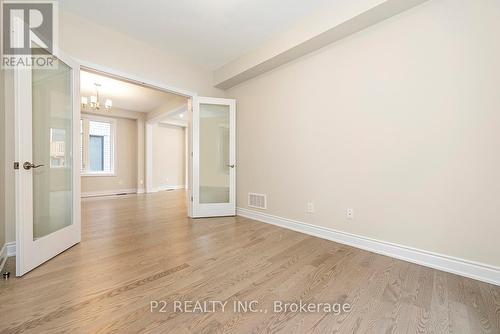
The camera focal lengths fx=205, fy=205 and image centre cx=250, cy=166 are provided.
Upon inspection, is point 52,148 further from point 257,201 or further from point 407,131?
point 407,131

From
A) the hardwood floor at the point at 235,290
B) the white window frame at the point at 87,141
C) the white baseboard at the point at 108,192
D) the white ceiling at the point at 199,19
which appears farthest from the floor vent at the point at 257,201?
the white window frame at the point at 87,141

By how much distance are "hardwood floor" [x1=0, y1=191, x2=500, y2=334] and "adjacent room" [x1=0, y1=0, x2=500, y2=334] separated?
14mm

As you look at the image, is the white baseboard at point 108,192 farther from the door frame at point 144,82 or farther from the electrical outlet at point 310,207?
the electrical outlet at point 310,207

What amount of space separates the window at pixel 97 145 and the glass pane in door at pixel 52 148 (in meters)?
4.55

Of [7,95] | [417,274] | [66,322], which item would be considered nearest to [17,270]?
[66,322]

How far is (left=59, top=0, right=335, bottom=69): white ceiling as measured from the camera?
7.50ft

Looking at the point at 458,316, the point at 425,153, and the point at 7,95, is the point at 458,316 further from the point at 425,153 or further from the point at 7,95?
the point at 7,95

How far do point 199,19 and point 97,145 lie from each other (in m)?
5.78

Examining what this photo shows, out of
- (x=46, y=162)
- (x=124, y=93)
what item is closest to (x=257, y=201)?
(x=46, y=162)

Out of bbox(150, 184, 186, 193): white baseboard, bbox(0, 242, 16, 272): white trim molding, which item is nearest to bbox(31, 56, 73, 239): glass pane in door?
bbox(0, 242, 16, 272): white trim molding

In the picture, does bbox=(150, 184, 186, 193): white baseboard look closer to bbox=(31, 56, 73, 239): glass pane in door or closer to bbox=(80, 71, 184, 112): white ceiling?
bbox=(80, 71, 184, 112): white ceiling

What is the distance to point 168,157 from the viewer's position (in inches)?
308

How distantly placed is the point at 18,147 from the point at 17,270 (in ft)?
3.28

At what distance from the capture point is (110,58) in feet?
8.86
